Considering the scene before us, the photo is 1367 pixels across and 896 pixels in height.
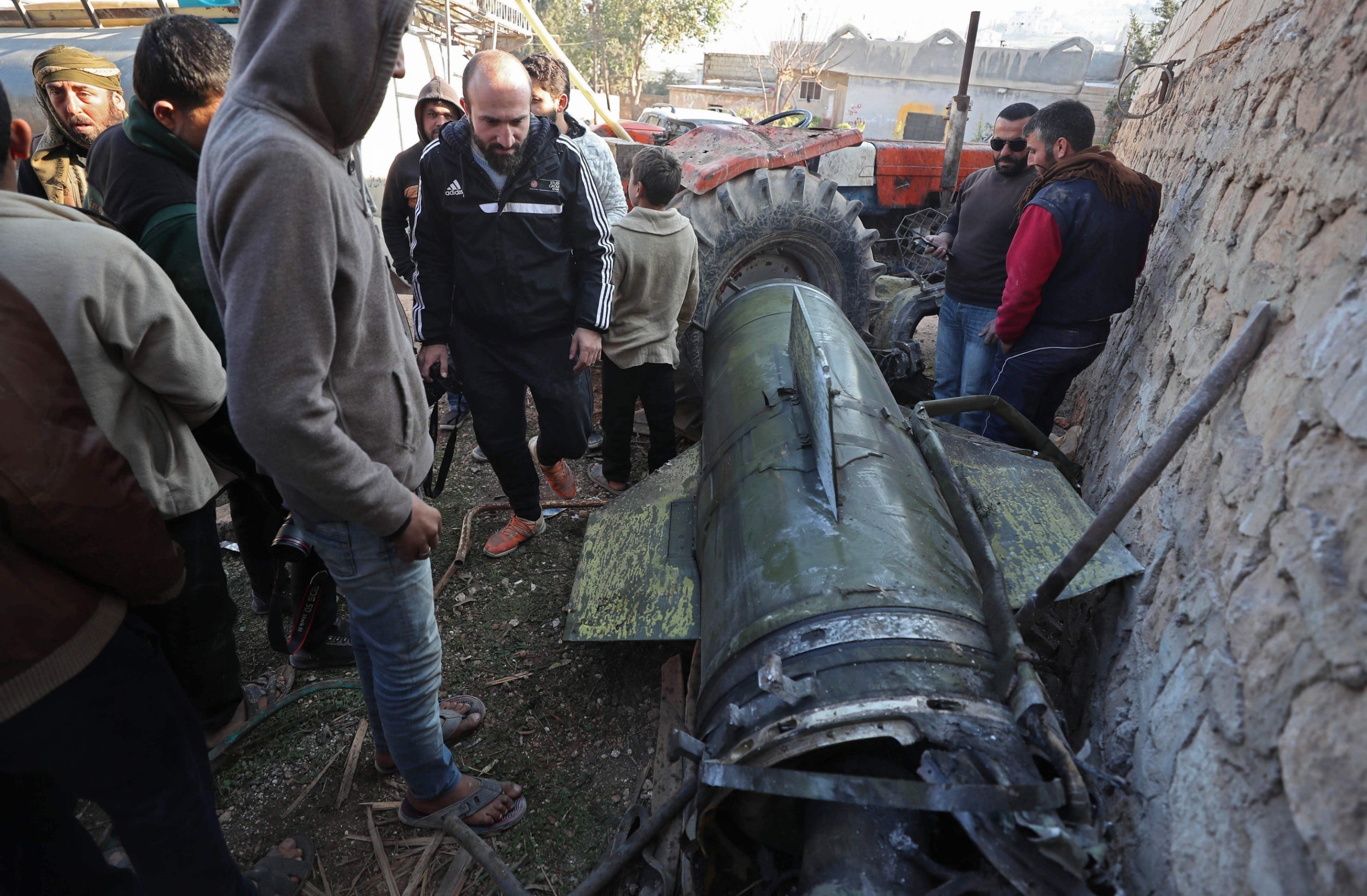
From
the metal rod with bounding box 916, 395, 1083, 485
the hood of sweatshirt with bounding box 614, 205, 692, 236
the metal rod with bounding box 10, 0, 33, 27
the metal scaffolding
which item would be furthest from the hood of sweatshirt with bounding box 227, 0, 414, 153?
the metal scaffolding

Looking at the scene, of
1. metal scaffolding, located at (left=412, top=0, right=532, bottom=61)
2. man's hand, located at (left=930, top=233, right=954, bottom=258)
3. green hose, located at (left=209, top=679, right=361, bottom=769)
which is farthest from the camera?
metal scaffolding, located at (left=412, top=0, right=532, bottom=61)

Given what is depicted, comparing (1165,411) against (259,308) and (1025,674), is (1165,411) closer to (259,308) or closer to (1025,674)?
(1025,674)

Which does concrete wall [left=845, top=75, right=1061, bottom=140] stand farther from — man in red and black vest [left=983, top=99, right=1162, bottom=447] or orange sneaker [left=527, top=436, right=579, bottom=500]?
orange sneaker [left=527, top=436, right=579, bottom=500]

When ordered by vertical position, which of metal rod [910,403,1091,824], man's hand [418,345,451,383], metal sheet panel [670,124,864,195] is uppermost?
metal sheet panel [670,124,864,195]

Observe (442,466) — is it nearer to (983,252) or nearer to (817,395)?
(817,395)

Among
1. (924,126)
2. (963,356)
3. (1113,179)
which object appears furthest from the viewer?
(924,126)

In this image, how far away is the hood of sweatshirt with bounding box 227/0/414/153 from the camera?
1.17 m

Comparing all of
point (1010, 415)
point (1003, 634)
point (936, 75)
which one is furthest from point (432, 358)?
point (936, 75)

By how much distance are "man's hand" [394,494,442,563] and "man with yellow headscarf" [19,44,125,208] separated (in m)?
2.71

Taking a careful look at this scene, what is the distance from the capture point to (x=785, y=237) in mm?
4559

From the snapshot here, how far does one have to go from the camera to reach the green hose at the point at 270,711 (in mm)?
2271

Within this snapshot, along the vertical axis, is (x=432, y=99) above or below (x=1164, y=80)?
below

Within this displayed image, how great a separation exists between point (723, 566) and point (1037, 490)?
4.68ft

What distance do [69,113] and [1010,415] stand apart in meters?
4.28
